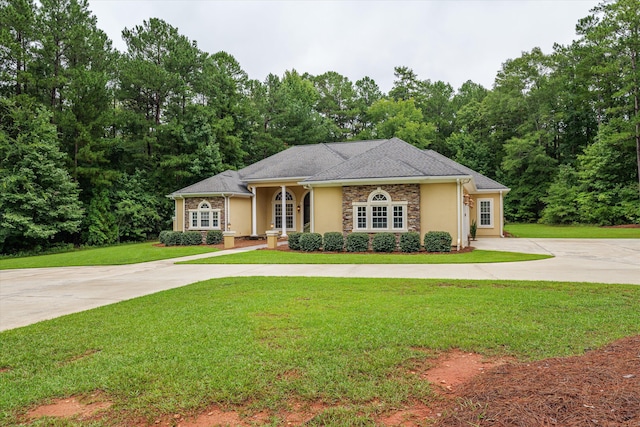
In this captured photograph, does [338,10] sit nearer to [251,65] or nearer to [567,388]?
[567,388]

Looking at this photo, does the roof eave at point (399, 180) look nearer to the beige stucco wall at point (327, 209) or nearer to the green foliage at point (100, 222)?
the beige stucco wall at point (327, 209)

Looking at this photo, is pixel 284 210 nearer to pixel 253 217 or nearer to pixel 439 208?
pixel 253 217

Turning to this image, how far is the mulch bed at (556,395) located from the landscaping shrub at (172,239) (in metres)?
19.0

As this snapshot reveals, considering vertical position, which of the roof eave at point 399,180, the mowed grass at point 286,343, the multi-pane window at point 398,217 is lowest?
the mowed grass at point 286,343

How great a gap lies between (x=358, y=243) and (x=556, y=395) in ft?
42.0

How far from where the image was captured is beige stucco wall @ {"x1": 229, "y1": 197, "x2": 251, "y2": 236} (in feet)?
70.6

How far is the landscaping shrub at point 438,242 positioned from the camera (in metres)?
14.7

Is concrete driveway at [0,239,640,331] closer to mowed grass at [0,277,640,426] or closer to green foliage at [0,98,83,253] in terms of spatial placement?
mowed grass at [0,277,640,426]

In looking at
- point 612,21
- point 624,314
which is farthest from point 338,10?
point 612,21

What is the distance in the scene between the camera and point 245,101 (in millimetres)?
34125

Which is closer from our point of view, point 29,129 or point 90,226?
point 29,129

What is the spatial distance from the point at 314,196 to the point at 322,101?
32955 mm

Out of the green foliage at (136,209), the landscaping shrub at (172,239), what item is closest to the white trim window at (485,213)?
the landscaping shrub at (172,239)

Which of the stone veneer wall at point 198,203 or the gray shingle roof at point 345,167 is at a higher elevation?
the gray shingle roof at point 345,167
